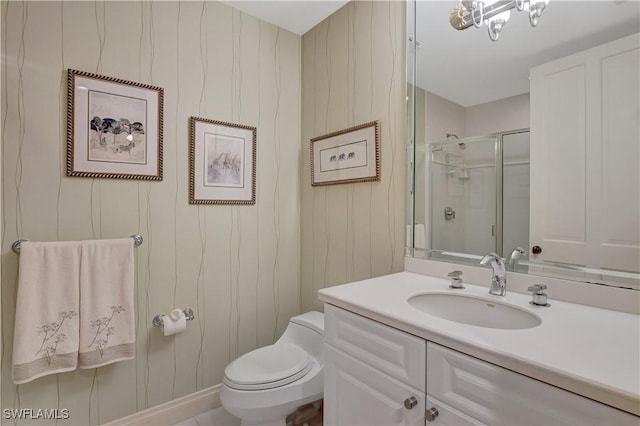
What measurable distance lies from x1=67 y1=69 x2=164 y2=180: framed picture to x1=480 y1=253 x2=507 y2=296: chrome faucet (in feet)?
5.27

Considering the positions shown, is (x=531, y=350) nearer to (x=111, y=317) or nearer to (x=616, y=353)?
(x=616, y=353)

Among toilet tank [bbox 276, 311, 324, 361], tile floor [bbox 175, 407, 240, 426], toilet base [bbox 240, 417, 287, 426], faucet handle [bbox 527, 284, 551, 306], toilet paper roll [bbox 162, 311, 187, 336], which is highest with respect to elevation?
faucet handle [bbox 527, 284, 551, 306]

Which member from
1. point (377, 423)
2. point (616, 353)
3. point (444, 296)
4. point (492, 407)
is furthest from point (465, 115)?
point (377, 423)

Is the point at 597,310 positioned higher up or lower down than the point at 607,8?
lower down

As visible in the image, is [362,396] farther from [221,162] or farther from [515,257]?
[221,162]

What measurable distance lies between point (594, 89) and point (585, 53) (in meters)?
0.13

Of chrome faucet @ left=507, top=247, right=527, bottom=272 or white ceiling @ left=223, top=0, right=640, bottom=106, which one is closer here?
white ceiling @ left=223, top=0, right=640, bottom=106

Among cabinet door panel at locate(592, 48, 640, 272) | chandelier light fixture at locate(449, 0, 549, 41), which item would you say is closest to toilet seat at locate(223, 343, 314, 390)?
cabinet door panel at locate(592, 48, 640, 272)

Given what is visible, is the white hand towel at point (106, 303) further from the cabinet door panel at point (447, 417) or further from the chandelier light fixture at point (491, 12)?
the chandelier light fixture at point (491, 12)

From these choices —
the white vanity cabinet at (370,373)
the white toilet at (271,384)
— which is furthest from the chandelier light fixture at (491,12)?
the white toilet at (271,384)

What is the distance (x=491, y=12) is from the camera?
48.6 inches

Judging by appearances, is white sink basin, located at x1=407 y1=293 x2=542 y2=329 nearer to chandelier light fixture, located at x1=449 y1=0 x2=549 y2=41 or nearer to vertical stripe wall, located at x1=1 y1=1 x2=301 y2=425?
chandelier light fixture, located at x1=449 y1=0 x2=549 y2=41

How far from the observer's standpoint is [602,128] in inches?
38.2

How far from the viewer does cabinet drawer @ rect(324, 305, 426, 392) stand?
86 cm
